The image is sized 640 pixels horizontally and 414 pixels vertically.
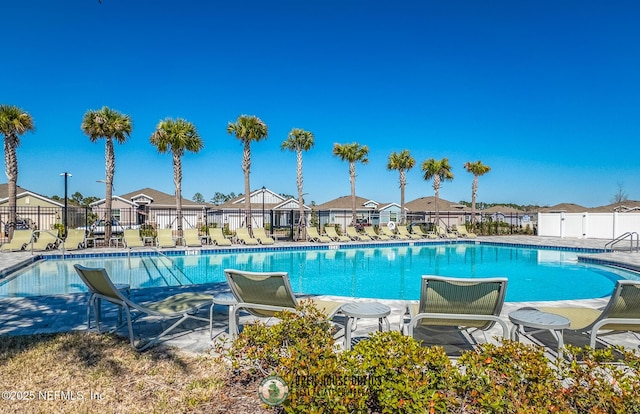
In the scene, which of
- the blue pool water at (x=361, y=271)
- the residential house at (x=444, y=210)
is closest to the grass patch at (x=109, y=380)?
the blue pool water at (x=361, y=271)

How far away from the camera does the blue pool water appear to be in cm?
845

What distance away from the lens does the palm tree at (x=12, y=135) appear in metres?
15.0

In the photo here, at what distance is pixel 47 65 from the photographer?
14.2 metres

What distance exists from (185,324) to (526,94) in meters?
24.7

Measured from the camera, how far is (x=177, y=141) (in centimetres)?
1772

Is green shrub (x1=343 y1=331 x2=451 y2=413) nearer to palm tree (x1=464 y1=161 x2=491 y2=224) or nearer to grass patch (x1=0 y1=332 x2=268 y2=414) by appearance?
grass patch (x1=0 y1=332 x2=268 y2=414)

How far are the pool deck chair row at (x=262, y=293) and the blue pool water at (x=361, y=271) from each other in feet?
15.4

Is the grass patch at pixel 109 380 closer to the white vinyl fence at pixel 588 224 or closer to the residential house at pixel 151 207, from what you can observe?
the white vinyl fence at pixel 588 224

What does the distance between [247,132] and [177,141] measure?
11.5 ft

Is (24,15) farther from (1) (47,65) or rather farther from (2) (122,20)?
(1) (47,65)

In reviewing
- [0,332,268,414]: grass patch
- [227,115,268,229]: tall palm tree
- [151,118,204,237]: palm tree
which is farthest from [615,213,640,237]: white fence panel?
[0,332,268,414]: grass patch

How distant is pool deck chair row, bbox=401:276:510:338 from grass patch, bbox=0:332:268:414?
62.6 inches

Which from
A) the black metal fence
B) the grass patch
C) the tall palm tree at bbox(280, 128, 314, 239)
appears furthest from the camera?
the tall palm tree at bbox(280, 128, 314, 239)

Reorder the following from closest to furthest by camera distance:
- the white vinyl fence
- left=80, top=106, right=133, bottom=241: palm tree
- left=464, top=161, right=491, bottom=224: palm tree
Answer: left=80, top=106, right=133, bottom=241: palm tree < the white vinyl fence < left=464, top=161, right=491, bottom=224: palm tree
